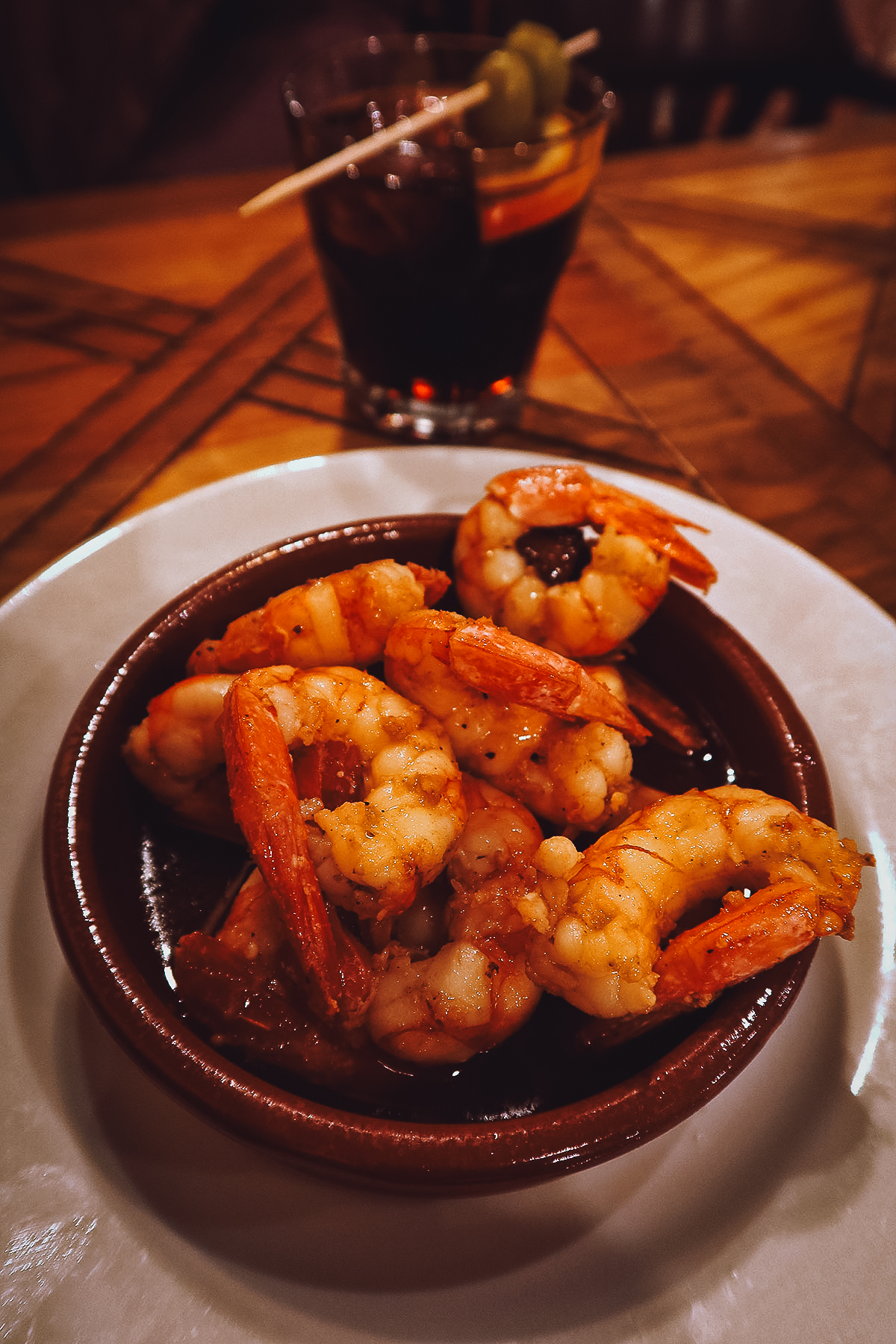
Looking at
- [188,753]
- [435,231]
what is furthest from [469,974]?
[435,231]

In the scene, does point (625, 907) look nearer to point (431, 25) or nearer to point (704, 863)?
point (704, 863)

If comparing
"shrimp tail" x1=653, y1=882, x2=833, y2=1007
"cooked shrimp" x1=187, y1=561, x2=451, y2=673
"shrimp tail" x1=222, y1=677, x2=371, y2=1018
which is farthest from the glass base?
"shrimp tail" x1=653, y1=882, x2=833, y2=1007

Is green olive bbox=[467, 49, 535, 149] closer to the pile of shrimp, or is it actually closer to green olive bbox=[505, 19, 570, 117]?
green olive bbox=[505, 19, 570, 117]

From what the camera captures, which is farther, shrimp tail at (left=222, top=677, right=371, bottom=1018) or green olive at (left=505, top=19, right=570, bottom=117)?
green olive at (left=505, top=19, right=570, bottom=117)

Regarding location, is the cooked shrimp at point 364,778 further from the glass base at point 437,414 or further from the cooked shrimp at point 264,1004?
the glass base at point 437,414

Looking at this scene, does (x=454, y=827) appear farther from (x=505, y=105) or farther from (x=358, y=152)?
(x=505, y=105)

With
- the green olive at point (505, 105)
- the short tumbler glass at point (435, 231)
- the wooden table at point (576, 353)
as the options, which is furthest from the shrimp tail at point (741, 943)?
the green olive at point (505, 105)
